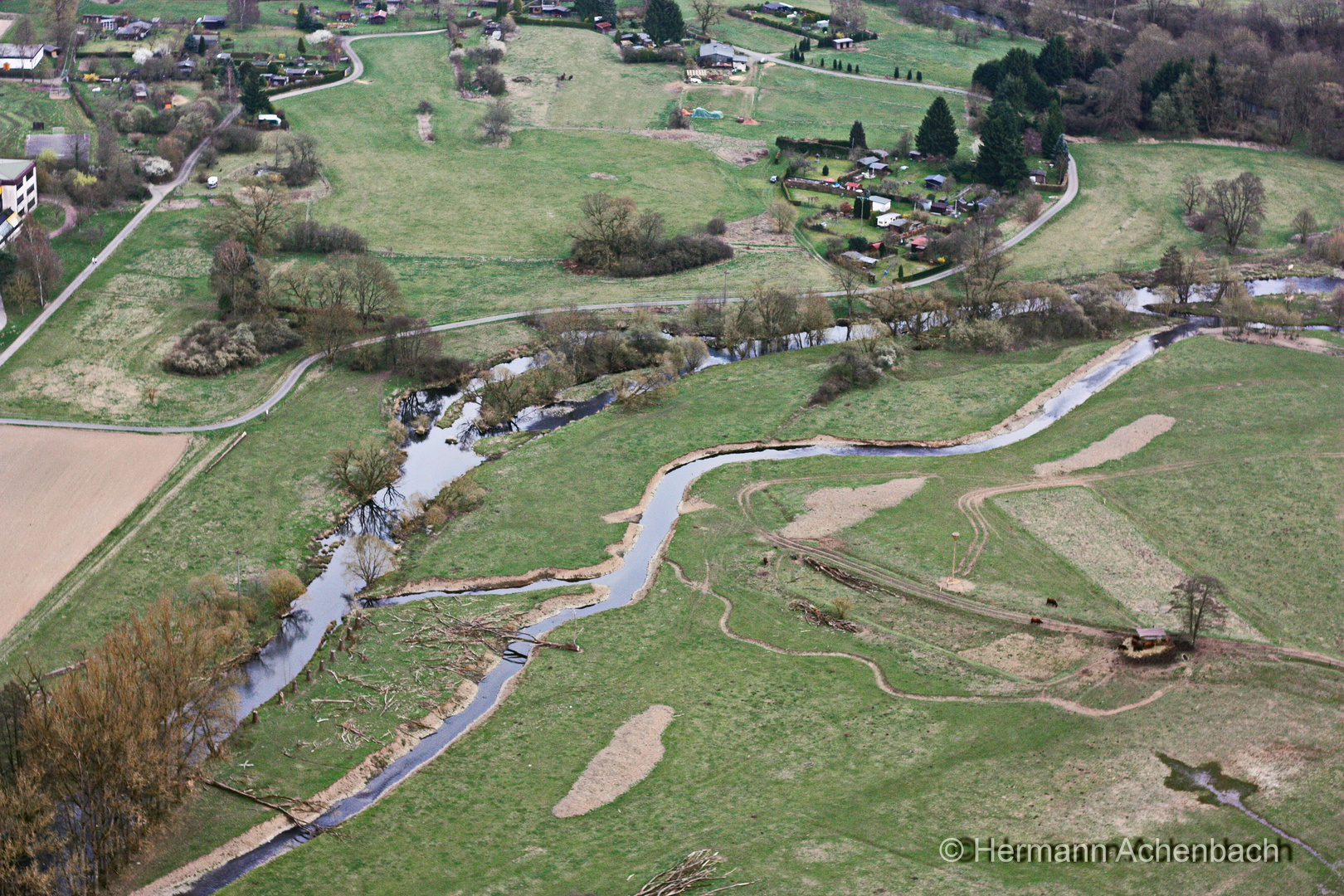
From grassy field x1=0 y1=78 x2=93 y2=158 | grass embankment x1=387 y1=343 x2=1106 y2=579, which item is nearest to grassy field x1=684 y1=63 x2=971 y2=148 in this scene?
grass embankment x1=387 y1=343 x2=1106 y2=579

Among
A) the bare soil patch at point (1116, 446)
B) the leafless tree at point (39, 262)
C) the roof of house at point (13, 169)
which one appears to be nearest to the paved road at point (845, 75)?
the bare soil patch at point (1116, 446)

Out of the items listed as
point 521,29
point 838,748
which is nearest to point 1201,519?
point 838,748

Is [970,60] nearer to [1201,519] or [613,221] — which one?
[613,221]

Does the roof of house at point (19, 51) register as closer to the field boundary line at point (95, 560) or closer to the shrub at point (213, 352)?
the shrub at point (213, 352)

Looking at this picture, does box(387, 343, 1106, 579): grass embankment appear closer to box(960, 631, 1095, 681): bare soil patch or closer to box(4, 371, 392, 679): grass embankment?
box(4, 371, 392, 679): grass embankment

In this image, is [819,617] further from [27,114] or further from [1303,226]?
[27,114]

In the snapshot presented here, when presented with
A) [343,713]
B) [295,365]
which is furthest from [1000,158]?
[343,713]
